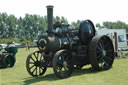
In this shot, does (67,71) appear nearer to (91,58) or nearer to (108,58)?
(91,58)

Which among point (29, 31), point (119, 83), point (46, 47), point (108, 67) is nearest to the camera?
point (119, 83)

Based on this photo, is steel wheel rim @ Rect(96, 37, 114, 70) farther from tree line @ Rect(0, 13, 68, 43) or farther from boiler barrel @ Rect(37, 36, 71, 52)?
tree line @ Rect(0, 13, 68, 43)

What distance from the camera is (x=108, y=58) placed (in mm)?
9117

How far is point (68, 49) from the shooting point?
8188 mm

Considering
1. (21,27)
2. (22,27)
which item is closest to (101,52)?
(21,27)

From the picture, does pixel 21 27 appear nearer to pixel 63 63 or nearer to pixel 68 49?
pixel 68 49

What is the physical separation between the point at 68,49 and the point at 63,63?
100cm

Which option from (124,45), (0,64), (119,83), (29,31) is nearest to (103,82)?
(119,83)

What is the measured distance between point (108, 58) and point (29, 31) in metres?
73.5

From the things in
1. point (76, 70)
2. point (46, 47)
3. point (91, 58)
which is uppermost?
point (46, 47)

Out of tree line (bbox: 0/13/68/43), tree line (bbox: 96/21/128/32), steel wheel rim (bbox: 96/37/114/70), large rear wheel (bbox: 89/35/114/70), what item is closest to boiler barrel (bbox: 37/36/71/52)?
large rear wheel (bbox: 89/35/114/70)

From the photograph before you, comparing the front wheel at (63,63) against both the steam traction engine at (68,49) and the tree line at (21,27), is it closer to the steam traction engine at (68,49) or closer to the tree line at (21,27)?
the steam traction engine at (68,49)

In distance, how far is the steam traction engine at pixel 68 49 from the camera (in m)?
7.39

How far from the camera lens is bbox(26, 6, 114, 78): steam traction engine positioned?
291 inches
